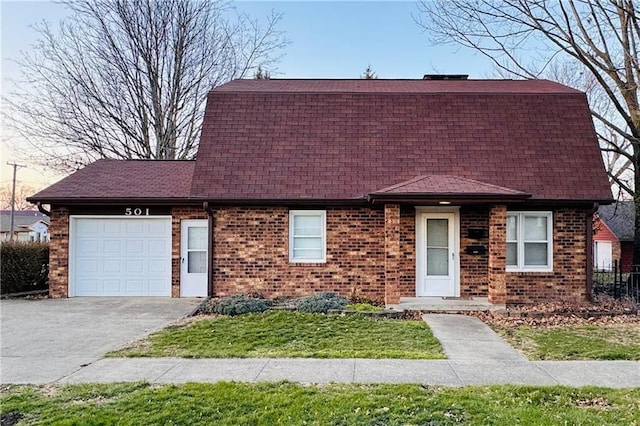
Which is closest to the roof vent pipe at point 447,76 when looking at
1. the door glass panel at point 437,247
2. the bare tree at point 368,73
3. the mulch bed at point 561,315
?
the door glass panel at point 437,247

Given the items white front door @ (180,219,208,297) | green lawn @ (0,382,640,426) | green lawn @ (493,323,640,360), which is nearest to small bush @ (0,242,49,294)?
white front door @ (180,219,208,297)

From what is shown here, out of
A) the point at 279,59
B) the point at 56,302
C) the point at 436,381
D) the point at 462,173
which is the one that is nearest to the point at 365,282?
the point at 462,173

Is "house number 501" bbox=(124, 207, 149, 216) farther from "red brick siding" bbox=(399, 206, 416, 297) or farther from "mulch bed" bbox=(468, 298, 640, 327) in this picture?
"mulch bed" bbox=(468, 298, 640, 327)

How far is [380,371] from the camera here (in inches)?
251

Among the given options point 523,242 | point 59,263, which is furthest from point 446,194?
point 59,263

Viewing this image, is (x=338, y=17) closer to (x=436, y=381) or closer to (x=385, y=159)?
(x=385, y=159)

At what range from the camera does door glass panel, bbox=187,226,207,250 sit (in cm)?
1331

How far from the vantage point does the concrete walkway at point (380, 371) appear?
6.06 meters

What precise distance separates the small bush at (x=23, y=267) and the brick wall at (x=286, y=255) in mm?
6361

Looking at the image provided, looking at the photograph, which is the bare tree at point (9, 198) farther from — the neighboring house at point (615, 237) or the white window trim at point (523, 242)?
the white window trim at point (523, 242)

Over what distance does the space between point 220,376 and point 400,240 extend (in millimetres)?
6909

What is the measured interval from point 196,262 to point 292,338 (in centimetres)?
575

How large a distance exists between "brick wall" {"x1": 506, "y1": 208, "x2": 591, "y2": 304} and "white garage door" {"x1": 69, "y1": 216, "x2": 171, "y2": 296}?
30.5 ft

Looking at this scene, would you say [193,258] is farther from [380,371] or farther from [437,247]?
[380,371]
